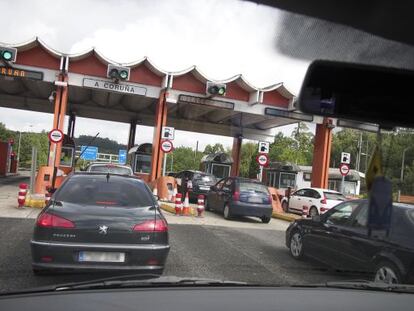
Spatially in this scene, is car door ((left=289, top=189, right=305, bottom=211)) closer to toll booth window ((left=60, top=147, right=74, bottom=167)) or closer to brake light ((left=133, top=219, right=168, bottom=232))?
toll booth window ((left=60, top=147, right=74, bottom=167))

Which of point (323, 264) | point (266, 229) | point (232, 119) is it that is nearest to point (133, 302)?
point (323, 264)

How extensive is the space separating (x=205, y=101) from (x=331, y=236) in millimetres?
17223

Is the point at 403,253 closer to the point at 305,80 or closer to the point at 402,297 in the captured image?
the point at 402,297

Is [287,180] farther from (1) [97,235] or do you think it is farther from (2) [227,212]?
(1) [97,235]

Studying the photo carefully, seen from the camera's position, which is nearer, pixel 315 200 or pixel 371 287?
pixel 371 287

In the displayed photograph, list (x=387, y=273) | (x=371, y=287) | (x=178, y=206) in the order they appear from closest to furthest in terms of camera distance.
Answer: (x=371, y=287) → (x=387, y=273) → (x=178, y=206)

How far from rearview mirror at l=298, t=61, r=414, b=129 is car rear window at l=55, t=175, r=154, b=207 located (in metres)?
4.24

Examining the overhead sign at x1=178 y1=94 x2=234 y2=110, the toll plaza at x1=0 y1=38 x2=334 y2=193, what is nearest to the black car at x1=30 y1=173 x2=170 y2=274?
the toll plaza at x1=0 y1=38 x2=334 y2=193

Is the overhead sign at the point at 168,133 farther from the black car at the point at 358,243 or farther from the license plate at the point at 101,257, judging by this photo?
the license plate at the point at 101,257

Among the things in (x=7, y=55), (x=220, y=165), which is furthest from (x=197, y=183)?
(x=7, y=55)

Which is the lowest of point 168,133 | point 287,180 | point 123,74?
point 287,180

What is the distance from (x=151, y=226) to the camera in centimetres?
657

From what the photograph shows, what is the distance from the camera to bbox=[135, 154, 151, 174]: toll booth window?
2944cm

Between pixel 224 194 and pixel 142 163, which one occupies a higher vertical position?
Answer: pixel 142 163
